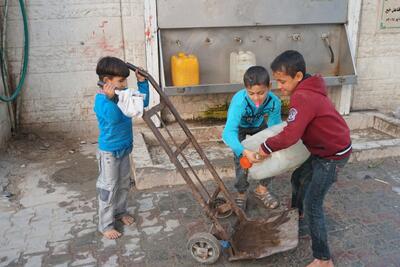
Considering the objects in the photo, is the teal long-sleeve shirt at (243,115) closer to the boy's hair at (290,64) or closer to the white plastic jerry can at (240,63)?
the boy's hair at (290,64)

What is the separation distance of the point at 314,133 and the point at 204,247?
1180 millimetres

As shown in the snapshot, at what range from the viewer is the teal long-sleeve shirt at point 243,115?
3.26 m

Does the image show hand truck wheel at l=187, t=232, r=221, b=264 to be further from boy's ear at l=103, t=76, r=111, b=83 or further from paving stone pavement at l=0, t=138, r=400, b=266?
boy's ear at l=103, t=76, r=111, b=83

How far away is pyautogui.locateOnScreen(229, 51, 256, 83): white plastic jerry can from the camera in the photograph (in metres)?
5.54

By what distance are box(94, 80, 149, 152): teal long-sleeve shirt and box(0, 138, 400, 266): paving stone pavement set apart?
0.82m

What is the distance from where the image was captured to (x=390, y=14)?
20.1 feet

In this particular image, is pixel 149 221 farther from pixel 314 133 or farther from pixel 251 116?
pixel 314 133

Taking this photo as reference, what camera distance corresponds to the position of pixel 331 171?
2.81 meters

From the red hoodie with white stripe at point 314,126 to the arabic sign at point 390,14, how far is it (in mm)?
4139

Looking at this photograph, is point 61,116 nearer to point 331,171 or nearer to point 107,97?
point 107,97

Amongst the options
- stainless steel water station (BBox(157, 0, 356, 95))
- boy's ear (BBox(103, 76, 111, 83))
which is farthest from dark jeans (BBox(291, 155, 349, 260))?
stainless steel water station (BBox(157, 0, 356, 95))

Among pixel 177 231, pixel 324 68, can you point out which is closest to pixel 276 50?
pixel 324 68

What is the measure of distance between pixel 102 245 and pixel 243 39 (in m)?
3.66

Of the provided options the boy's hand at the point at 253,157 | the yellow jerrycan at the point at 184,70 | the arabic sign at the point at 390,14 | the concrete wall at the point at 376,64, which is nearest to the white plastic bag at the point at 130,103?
the boy's hand at the point at 253,157
